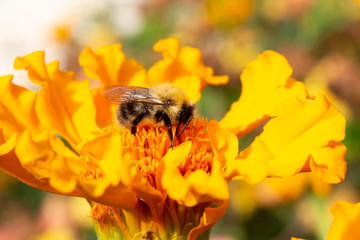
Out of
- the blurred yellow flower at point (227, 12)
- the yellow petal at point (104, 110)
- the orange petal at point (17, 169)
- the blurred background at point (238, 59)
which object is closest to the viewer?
the orange petal at point (17, 169)

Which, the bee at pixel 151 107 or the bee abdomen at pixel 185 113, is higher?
the bee at pixel 151 107

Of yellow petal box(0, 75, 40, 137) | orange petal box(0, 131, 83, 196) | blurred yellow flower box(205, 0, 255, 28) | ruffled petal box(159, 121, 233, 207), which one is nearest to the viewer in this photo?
ruffled petal box(159, 121, 233, 207)

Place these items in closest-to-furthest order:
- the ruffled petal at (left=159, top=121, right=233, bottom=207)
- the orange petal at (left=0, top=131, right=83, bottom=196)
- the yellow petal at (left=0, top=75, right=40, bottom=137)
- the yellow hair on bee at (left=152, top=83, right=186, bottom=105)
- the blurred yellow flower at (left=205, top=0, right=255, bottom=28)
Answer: the ruffled petal at (left=159, top=121, right=233, bottom=207), the orange petal at (left=0, top=131, right=83, bottom=196), the yellow petal at (left=0, top=75, right=40, bottom=137), the yellow hair on bee at (left=152, top=83, right=186, bottom=105), the blurred yellow flower at (left=205, top=0, right=255, bottom=28)

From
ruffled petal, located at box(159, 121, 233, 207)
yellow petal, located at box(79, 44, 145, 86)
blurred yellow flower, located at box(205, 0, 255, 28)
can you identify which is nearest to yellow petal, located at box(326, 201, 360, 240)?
ruffled petal, located at box(159, 121, 233, 207)

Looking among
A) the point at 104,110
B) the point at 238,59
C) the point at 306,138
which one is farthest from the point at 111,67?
the point at 238,59

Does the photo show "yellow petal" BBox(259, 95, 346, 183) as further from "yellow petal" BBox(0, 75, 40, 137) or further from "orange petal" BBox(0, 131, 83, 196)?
"yellow petal" BBox(0, 75, 40, 137)

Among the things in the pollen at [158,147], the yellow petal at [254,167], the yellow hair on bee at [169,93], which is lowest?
the pollen at [158,147]

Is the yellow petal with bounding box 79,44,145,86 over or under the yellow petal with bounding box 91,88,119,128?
over

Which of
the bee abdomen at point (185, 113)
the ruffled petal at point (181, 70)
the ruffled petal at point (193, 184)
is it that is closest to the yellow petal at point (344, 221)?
the ruffled petal at point (193, 184)

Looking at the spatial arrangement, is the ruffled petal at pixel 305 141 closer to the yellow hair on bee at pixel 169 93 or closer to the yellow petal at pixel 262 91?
the yellow petal at pixel 262 91
